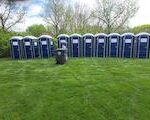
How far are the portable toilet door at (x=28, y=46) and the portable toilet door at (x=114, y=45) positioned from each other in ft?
15.0

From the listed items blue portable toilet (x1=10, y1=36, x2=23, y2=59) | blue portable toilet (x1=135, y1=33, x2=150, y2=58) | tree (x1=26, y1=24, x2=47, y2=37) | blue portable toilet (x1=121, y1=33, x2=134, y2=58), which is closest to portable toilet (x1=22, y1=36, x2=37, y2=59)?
blue portable toilet (x1=10, y1=36, x2=23, y2=59)

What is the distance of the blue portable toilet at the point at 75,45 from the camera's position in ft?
36.6

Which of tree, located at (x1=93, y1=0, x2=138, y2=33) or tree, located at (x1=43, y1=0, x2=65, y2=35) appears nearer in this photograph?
tree, located at (x1=93, y1=0, x2=138, y2=33)

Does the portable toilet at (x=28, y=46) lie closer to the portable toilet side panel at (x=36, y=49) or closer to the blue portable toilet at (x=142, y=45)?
the portable toilet side panel at (x=36, y=49)

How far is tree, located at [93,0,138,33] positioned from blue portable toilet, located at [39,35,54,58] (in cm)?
1003

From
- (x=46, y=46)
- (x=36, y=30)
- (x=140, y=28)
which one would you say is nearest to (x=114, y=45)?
(x=46, y=46)

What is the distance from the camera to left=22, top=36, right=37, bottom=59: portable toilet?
35.6 ft

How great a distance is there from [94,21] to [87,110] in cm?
1855

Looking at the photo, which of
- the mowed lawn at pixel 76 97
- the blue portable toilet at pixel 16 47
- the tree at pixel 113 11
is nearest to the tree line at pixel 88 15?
the tree at pixel 113 11

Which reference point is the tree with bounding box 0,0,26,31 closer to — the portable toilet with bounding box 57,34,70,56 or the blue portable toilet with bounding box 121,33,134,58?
the portable toilet with bounding box 57,34,70,56

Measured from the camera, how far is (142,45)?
1053 cm

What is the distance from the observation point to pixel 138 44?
415 inches

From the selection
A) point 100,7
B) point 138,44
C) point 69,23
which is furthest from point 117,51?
point 69,23

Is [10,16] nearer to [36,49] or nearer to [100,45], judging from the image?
[36,49]
